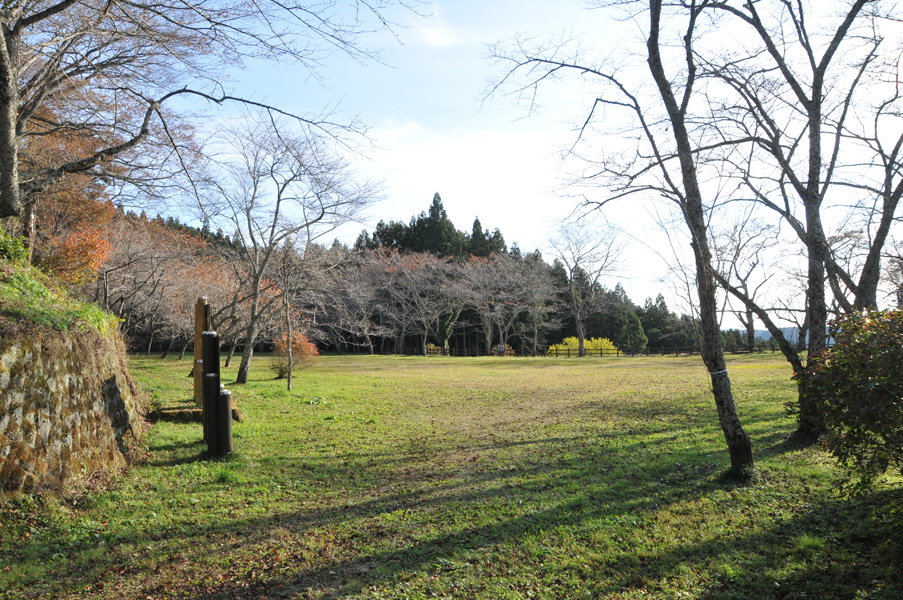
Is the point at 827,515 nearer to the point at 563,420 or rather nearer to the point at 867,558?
the point at 867,558

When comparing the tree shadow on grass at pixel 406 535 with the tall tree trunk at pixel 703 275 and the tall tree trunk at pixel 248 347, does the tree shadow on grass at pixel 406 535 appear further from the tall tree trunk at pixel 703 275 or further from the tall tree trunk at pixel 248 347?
the tall tree trunk at pixel 248 347

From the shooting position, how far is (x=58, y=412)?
4.75 metres

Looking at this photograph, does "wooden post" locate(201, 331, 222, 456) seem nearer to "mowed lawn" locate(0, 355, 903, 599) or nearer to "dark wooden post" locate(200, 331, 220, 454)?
"dark wooden post" locate(200, 331, 220, 454)

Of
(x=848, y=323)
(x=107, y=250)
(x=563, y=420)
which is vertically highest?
(x=107, y=250)

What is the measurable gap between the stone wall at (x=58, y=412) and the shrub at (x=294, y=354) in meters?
10.9

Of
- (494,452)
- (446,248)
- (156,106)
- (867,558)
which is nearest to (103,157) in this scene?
(156,106)

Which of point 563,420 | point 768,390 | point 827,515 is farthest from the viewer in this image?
point 768,390

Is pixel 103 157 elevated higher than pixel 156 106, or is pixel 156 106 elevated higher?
pixel 156 106

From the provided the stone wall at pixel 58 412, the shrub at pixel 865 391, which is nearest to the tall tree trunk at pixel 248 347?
the stone wall at pixel 58 412

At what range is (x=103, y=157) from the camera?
646 centimetres

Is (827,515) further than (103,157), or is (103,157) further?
(103,157)

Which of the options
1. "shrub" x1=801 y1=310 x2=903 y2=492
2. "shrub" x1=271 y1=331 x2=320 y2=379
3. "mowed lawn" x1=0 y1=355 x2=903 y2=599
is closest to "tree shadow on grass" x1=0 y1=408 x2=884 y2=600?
"mowed lawn" x1=0 y1=355 x2=903 y2=599

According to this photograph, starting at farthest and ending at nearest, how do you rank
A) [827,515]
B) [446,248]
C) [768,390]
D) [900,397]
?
[446,248]
[768,390]
[827,515]
[900,397]

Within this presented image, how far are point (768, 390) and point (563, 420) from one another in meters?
6.11
